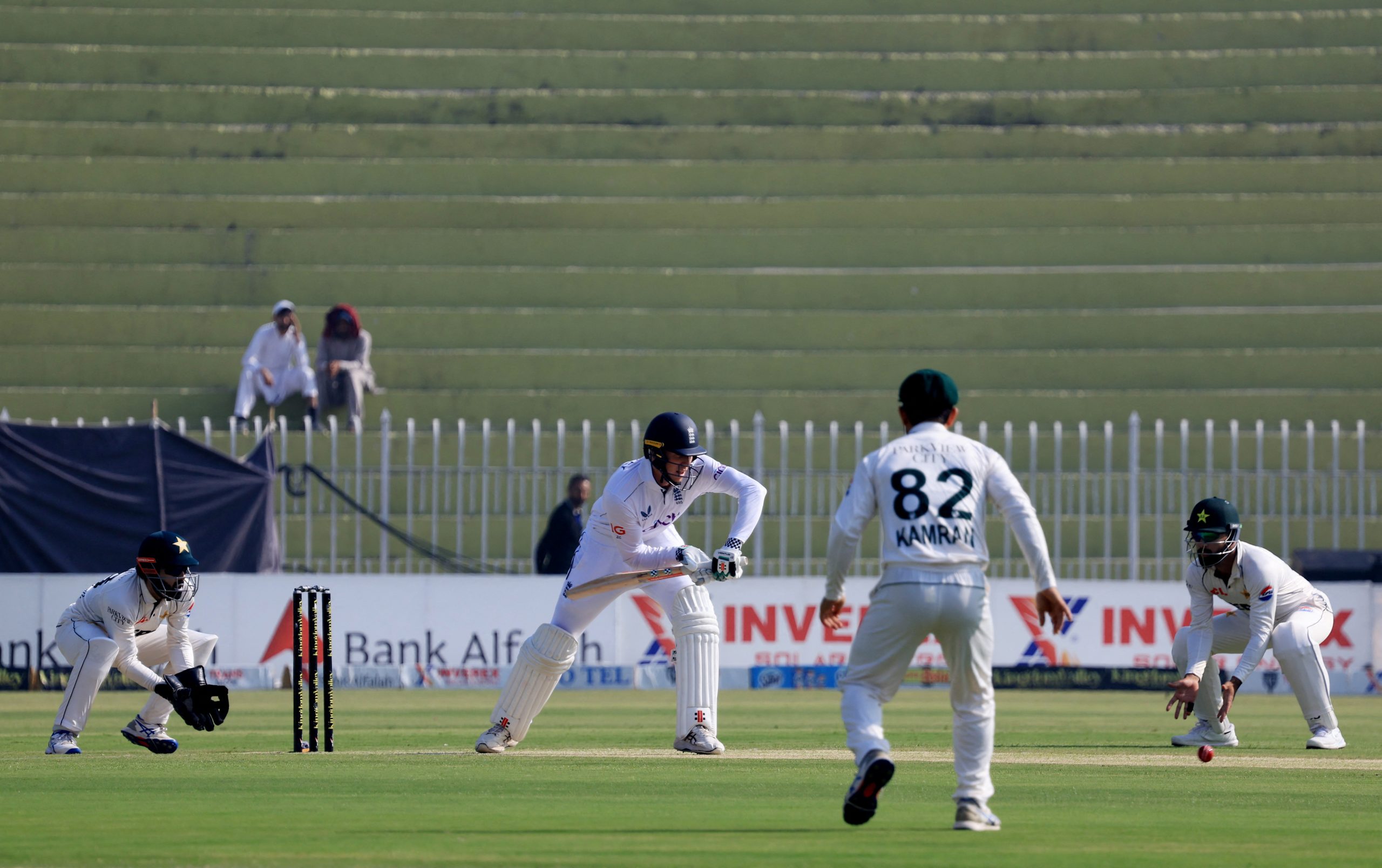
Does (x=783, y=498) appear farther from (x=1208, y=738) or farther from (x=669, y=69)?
(x=669, y=69)

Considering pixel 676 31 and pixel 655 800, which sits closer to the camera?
pixel 655 800

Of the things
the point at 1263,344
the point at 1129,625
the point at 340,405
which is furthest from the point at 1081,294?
the point at 340,405

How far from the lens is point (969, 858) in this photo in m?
6.59

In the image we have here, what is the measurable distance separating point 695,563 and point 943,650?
3.38m

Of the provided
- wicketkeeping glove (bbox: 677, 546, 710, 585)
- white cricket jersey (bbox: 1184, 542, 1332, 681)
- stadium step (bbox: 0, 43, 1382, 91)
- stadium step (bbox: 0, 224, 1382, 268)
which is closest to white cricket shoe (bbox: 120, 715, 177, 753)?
wicketkeeping glove (bbox: 677, 546, 710, 585)

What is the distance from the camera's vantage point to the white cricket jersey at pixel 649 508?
423 inches

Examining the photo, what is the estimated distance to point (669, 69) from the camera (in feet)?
94.7

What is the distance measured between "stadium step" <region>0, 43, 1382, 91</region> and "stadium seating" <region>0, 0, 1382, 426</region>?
5 centimetres

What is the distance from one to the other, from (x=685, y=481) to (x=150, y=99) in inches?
777

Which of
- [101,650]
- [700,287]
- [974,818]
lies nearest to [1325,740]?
[974,818]

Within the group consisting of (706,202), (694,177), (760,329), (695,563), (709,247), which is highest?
(694,177)

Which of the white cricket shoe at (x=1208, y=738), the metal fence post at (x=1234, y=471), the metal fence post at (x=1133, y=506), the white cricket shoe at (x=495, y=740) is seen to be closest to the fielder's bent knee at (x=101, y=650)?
the white cricket shoe at (x=495, y=740)

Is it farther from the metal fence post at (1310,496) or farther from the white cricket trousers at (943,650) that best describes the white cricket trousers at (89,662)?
the metal fence post at (1310,496)

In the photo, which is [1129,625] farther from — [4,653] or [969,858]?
[969,858]
